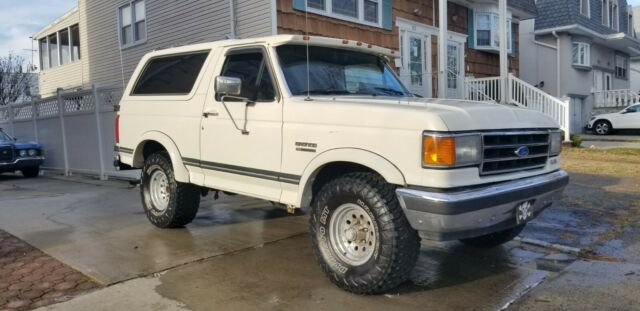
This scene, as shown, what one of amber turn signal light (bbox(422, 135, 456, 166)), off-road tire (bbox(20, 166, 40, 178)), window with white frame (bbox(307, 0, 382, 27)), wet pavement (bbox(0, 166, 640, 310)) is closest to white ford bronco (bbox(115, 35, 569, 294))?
amber turn signal light (bbox(422, 135, 456, 166))

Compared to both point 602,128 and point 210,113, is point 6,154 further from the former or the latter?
point 602,128

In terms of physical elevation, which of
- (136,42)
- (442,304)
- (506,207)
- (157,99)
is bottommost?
(442,304)

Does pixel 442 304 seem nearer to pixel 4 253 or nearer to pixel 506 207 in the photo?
pixel 506 207

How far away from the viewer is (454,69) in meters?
17.8

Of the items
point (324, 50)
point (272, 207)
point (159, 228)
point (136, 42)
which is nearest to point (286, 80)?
point (324, 50)

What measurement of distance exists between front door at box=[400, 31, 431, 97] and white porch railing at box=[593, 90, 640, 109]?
14.0 meters


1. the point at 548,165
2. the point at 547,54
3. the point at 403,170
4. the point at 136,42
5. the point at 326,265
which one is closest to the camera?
the point at 403,170

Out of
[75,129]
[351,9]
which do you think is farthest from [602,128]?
[75,129]

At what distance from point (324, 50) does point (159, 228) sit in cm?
291

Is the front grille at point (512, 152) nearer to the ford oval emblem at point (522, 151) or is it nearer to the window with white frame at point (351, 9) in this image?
the ford oval emblem at point (522, 151)

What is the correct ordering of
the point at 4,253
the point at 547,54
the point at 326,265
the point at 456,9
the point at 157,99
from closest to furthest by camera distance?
the point at 326,265, the point at 4,253, the point at 157,99, the point at 456,9, the point at 547,54

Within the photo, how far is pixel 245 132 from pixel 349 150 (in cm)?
129

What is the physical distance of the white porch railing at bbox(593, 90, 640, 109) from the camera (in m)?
26.2

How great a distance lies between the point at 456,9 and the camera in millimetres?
18031
